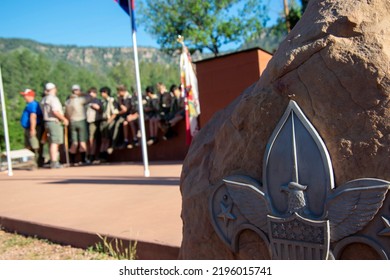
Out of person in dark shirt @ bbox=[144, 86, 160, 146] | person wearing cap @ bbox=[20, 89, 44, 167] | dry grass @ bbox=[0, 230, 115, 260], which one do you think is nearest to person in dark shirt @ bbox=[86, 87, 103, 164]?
person wearing cap @ bbox=[20, 89, 44, 167]

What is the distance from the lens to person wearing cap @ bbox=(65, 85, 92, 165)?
895 cm

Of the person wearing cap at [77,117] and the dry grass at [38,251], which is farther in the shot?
the person wearing cap at [77,117]

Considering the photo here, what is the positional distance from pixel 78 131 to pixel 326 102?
828 centimetres

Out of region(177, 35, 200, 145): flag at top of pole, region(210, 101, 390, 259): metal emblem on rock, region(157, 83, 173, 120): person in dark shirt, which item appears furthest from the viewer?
region(157, 83, 173, 120): person in dark shirt

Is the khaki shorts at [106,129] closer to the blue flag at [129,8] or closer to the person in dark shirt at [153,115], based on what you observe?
the person in dark shirt at [153,115]

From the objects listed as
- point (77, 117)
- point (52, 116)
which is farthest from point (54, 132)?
point (77, 117)

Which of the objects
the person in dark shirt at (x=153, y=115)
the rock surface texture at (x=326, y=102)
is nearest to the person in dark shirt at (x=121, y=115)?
the person in dark shirt at (x=153, y=115)

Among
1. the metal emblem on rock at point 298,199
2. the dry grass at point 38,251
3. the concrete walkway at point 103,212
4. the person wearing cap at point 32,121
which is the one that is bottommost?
the dry grass at point 38,251

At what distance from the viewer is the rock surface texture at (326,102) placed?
142 centimetres

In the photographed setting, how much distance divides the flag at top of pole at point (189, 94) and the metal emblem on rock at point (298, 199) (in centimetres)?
547

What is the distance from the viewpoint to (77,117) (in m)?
8.96

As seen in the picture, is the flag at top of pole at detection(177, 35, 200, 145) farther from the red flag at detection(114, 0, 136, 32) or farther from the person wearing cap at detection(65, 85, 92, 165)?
the person wearing cap at detection(65, 85, 92, 165)

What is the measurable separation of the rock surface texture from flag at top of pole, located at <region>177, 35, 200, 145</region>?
5.28 metres
